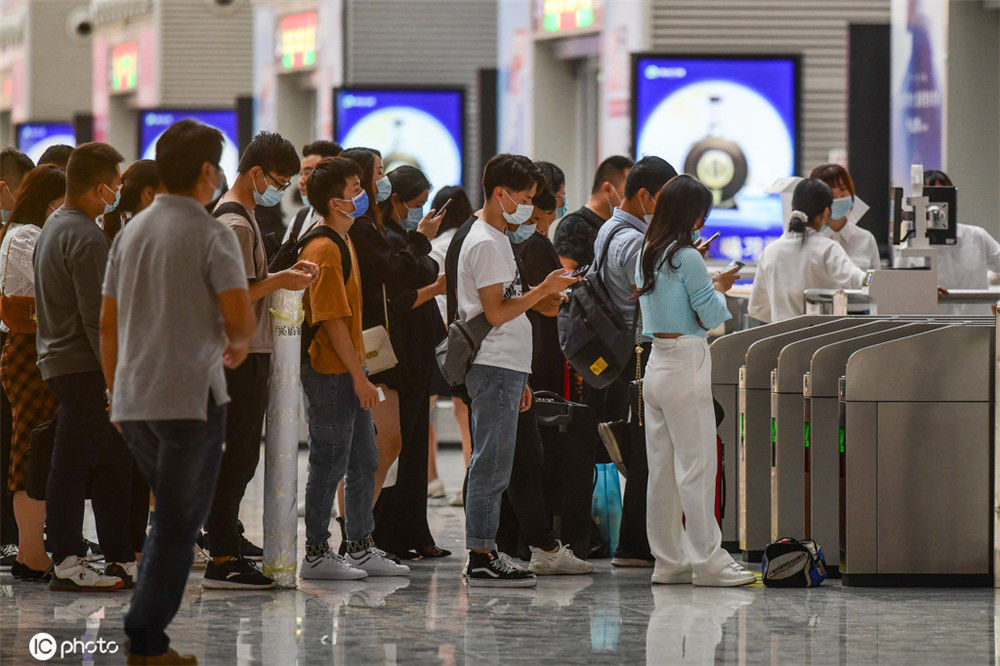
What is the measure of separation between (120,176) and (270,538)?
149cm

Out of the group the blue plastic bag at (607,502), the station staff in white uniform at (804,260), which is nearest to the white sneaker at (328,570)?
the blue plastic bag at (607,502)

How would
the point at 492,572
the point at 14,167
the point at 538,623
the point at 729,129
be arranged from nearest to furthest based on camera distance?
the point at 538,623 < the point at 492,572 < the point at 14,167 < the point at 729,129

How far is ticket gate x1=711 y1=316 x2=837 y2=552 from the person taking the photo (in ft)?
24.7

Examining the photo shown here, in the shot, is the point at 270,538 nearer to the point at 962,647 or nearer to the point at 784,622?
the point at 784,622

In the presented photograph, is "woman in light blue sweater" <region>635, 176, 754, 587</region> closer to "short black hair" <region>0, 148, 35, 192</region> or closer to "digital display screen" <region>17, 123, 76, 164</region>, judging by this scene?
"short black hair" <region>0, 148, 35, 192</region>

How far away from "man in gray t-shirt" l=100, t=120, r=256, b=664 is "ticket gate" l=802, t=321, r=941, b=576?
2829mm

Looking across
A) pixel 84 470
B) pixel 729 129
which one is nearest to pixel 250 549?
pixel 84 470

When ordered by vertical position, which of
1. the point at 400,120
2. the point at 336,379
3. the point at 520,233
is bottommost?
the point at 336,379

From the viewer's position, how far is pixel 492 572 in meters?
6.58

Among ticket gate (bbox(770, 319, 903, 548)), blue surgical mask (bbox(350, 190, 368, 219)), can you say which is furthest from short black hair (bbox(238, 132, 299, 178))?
ticket gate (bbox(770, 319, 903, 548))

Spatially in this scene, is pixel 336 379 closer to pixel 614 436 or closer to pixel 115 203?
pixel 115 203

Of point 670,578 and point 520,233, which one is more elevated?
point 520,233

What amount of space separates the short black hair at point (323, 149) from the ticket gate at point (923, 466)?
2743 mm

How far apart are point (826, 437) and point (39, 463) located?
3.13 metres
